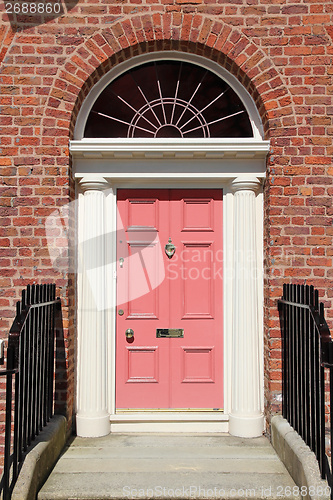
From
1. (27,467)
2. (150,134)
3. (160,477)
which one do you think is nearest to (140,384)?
(160,477)

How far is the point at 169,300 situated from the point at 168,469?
1.56 metres

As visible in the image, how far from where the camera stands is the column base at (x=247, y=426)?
13.8 feet

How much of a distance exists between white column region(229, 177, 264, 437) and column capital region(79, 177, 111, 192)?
126cm

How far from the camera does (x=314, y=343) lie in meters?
3.28

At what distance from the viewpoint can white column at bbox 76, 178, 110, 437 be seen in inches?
168

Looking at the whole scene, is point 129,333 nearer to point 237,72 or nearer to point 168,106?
point 168,106

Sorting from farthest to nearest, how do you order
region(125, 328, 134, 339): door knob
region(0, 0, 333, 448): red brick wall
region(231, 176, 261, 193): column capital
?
region(125, 328, 134, 339): door knob → region(231, 176, 261, 193): column capital → region(0, 0, 333, 448): red brick wall

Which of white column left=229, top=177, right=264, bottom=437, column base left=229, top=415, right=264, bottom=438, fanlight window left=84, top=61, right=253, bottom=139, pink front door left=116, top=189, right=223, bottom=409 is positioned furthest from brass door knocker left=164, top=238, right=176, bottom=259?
column base left=229, top=415, right=264, bottom=438

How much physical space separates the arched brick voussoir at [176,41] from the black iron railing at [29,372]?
6.32 ft

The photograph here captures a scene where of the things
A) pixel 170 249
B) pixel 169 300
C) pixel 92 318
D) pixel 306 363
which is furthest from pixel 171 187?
pixel 306 363

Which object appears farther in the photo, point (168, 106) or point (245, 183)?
point (168, 106)

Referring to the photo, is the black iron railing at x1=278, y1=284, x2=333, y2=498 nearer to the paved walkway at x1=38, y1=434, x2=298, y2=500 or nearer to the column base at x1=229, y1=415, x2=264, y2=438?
the column base at x1=229, y1=415, x2=264, y2=438

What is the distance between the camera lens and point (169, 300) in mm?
4516

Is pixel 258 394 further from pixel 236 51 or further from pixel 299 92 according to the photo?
pixel 236 51
